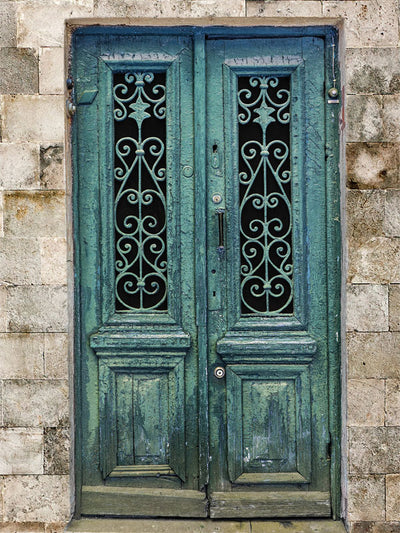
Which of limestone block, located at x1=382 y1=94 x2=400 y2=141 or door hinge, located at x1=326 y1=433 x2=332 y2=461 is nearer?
limestone block, located at x1=382 y1=94 x2=400 y2=141

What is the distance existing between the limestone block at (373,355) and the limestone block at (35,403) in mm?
1865

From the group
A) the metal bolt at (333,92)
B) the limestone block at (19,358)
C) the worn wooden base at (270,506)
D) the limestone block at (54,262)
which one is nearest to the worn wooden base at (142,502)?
the worn wooden base at (270,506)

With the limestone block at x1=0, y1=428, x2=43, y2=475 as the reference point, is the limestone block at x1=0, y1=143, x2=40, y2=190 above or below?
above

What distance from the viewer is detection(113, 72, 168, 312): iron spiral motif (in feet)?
12.0

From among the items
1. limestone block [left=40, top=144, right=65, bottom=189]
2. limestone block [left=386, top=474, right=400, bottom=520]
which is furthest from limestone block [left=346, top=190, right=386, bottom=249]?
limestone block [left=40, top=144, right=65, bottom=189]

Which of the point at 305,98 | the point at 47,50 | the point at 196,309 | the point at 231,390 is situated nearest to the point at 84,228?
the point at 196,309

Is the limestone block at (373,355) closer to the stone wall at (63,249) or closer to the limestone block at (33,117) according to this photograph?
the stone wall at (63,249)

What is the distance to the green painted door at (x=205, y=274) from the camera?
3.65 meters

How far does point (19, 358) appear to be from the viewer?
3.54 metres

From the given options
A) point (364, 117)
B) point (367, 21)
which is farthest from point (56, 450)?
point (367, 21)

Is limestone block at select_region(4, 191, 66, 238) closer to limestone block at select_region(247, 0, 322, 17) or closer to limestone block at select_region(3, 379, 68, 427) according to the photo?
limestone block at select_region(3, 379, 68, 427)

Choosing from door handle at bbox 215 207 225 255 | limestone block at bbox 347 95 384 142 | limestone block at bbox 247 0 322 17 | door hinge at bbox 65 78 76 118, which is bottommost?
door handle at bbox 215 207 225 255

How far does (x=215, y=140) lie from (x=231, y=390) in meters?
1.68

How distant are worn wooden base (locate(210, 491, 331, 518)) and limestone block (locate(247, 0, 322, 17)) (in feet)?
10.3
